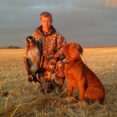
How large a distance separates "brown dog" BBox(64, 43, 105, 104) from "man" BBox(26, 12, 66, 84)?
48.9 inches

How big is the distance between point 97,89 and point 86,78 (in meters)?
0.33

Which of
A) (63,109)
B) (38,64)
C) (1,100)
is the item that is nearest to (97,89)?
(63,109)

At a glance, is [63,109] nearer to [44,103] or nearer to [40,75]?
[44,103]

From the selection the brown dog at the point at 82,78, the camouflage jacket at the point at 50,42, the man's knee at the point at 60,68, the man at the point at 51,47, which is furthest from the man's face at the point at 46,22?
the brown dog at the point at 82,78

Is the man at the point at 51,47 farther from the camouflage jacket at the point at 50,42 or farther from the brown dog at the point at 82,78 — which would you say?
the brown dog at the point at 82,78

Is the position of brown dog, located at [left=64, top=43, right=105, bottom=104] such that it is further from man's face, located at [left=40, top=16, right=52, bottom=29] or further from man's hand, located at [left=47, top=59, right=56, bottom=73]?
man's face, located at [left=40, top=16, right=52, bottom=29]

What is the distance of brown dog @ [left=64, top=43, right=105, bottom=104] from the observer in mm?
4164

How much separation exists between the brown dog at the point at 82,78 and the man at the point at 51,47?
1241 millimetres

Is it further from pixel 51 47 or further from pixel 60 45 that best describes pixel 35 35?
pixel 60 45

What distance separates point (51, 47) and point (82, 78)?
185 centimetres

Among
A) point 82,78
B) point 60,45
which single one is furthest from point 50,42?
point 82,78

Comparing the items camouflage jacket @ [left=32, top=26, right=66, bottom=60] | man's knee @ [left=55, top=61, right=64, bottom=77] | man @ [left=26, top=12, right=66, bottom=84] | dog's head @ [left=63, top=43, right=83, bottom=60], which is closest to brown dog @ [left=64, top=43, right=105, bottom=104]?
dog's head @ [left=63, top=43, right=83, bottom=60]

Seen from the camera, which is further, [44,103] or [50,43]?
[50,43]

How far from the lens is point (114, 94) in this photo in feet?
17.2
